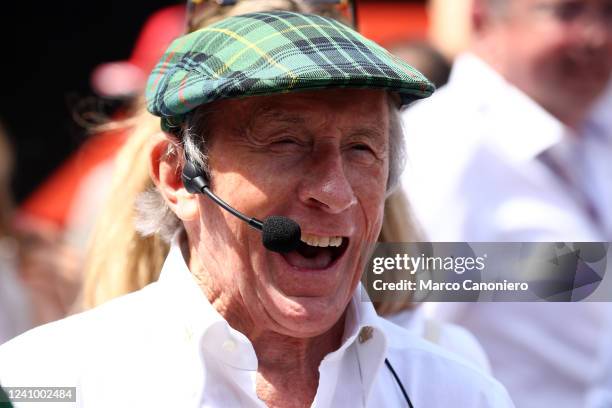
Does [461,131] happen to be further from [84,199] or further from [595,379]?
[84,199]

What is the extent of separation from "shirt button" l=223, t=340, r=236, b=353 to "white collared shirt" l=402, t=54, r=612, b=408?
1.43 meters

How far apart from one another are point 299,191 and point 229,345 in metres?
0.32

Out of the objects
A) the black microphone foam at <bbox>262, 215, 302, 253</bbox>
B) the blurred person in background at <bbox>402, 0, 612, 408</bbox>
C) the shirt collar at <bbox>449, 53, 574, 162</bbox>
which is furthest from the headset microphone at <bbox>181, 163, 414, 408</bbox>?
the shirt collar at <bbox>449, 53, 574, 162</bbox>

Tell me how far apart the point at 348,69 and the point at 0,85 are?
16.2 ft

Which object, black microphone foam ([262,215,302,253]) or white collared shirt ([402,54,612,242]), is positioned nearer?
black microphone foam ([262,215,302,253])

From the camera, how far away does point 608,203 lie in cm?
420

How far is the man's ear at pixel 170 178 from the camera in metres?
2.38

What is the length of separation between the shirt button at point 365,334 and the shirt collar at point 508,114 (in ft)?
5.54

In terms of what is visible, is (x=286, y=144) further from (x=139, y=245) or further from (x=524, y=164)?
(x=524, y=164)

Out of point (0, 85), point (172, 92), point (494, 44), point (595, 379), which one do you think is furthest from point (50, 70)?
point (172, 92)

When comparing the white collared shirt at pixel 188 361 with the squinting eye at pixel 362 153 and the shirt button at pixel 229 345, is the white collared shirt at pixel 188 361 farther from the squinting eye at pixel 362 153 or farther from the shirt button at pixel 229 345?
the squinting eye at pixel 362 153

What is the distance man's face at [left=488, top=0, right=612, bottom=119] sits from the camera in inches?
160

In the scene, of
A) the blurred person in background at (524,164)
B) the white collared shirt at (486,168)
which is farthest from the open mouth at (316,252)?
the white collared shirt at (486,168)

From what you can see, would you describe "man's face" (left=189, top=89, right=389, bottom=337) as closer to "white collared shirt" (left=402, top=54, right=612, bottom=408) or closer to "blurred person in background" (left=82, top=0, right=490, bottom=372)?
"blurred person in background" (left=82, top=0, right=490, bottom=372)
